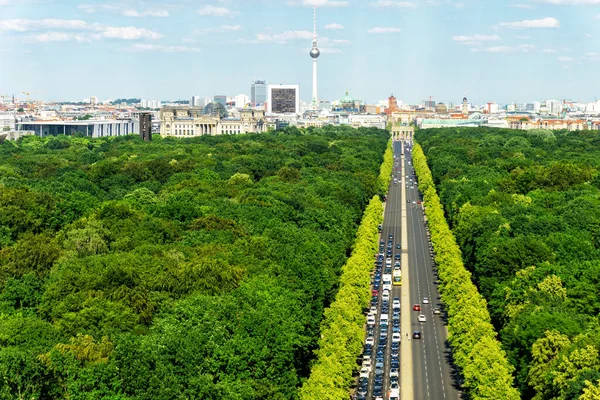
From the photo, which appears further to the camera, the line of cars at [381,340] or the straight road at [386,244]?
the straight road at [386,244]

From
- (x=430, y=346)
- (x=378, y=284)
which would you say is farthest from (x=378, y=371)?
(x=378, y=284)

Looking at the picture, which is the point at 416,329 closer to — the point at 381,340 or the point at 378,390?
the point at 381,340

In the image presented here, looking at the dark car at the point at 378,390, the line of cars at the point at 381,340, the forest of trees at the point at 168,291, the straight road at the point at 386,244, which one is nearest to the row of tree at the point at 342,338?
the forest of trees at the point at 168,291

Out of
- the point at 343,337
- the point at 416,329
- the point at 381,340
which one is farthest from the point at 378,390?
the point at 416,329

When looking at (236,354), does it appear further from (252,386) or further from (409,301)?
(409,301)

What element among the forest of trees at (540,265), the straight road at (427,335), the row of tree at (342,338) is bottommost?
the straight road at (427,335)

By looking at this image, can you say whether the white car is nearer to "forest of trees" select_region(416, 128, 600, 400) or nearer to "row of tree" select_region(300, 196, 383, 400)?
"row of tree" select_region(300, 196, 383, 400)

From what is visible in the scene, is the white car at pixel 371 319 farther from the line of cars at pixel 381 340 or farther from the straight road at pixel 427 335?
Answer: the straight road at pixel 427 335
